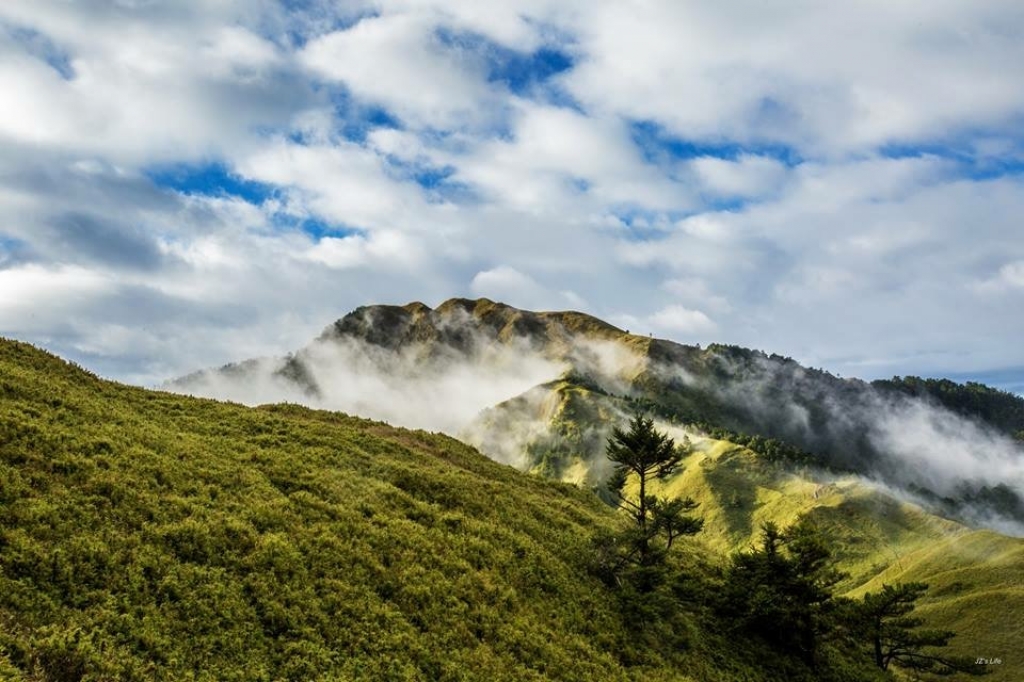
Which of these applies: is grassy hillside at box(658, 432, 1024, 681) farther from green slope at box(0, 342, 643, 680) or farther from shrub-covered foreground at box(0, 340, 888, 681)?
green slope at box(0, 342, 643, 680)

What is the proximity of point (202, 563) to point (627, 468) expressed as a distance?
28.7 meters

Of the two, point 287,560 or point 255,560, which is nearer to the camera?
point 255,560

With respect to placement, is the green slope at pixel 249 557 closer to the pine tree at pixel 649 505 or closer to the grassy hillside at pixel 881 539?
the pine tree at pixel 649 505

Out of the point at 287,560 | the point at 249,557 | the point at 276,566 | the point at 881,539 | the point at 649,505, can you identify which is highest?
the point at 649,505

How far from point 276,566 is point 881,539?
126m

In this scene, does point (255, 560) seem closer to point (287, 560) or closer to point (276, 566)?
point (276, 566)

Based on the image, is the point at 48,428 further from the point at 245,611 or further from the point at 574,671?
the point at 574,671

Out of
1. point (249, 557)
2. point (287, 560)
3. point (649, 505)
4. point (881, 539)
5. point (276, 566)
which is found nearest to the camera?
point (249, 557)

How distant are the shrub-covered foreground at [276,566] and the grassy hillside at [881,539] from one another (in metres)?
38.1

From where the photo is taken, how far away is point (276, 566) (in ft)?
78.6

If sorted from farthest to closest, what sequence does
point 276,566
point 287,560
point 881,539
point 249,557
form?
point 881,539
point 287,560
point 276,566
point 249,557

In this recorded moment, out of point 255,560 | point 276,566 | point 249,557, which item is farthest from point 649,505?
point 249,557

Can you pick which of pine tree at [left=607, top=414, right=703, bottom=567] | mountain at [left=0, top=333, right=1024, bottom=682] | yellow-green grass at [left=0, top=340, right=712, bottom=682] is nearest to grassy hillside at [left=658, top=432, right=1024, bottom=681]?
pine tree at [left=607, top=414, right=703, bottom=567]

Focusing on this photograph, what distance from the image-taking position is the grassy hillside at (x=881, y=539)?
239ft
